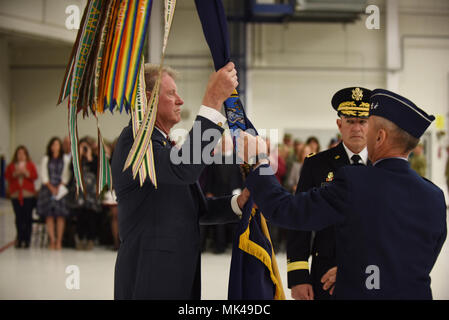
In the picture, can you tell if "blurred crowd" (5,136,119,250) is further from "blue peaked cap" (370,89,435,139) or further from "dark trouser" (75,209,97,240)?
"blue peaked cap" (370,89,435,139)

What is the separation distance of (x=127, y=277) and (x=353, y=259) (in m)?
0.78

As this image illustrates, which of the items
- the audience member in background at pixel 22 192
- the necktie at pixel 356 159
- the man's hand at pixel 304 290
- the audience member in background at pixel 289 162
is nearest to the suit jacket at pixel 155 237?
the man's hand at pixel 304 290

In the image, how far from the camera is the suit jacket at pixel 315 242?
2.26 meters

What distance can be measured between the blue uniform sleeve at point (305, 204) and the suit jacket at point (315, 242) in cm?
70

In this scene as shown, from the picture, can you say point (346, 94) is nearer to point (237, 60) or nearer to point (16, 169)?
point (16, 169)

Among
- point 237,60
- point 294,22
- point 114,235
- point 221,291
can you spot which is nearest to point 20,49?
point 237,60

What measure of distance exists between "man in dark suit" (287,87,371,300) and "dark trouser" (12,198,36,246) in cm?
625

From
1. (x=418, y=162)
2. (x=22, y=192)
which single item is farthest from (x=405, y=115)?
(x=418, y=162)

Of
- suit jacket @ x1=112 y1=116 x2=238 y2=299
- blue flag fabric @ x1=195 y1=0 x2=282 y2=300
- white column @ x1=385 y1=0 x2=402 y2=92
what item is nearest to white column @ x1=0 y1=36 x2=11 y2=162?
white column @ x1=385 y1=0 x2=402 y2=92

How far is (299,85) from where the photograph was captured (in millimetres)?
13344

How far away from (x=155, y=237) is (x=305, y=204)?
53 cm

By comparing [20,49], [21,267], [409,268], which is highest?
[20,49]

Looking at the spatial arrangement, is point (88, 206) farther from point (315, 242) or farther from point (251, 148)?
point (251, 148)

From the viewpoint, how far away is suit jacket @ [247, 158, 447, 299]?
1534 millimetres
